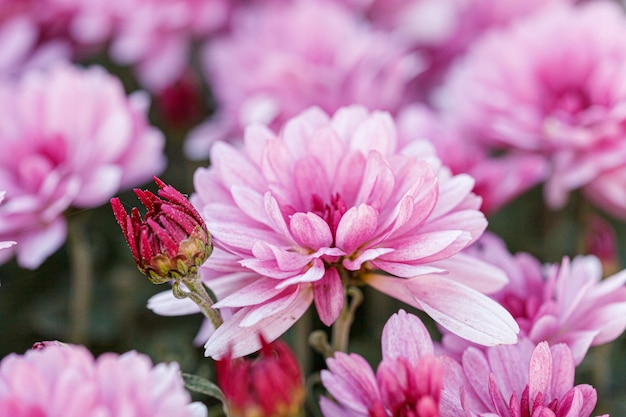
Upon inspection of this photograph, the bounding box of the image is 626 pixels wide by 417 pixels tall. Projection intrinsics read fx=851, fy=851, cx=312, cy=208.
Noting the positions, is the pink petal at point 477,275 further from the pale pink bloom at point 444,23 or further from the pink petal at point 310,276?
the pale pink bloom at point 444,23

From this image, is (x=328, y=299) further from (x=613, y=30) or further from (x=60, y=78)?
(x=613, y=30)

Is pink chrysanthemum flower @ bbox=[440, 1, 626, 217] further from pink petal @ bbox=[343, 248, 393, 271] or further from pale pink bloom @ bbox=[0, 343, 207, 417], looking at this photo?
pale pink bloom @ bbox=[0, 343, 207, 417]

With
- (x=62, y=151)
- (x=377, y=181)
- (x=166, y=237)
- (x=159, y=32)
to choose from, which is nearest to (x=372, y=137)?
(x=377, y=181)

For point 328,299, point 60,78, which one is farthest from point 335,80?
point 328,299

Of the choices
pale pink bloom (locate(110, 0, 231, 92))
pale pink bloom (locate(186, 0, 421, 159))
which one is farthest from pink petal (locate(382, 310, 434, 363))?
pale pink bloom (locate(110, 0, 231, 92))

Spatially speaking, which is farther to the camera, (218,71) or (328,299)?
(218,71)
